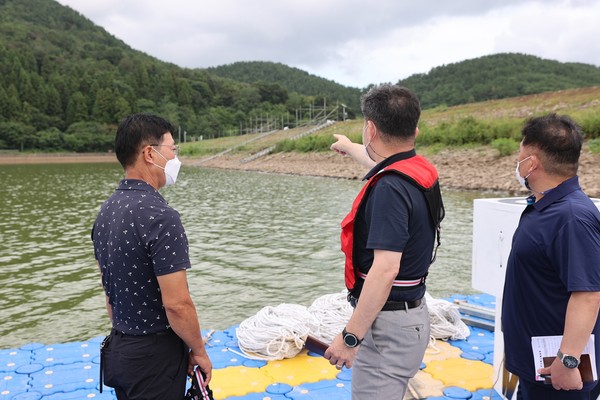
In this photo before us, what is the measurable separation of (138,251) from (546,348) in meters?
1.63

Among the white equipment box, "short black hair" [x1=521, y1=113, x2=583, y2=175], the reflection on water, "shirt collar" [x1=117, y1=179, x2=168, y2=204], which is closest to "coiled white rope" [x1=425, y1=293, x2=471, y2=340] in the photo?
the white equipment box

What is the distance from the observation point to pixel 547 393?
1.97 metres

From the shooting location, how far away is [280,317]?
13.3ft

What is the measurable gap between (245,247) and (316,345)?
6.32 meters

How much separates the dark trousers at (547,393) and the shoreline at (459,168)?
14.1m

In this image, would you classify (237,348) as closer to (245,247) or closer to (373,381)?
(373,381)

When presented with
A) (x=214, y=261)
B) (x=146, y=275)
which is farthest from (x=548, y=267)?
(x=214, y=261)

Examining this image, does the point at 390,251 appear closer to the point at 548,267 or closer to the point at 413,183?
the point at 413,183

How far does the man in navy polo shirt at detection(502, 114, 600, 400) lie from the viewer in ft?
5.87

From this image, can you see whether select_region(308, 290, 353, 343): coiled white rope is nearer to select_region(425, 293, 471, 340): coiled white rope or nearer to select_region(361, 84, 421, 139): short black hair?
select_region(425, 293, 471, 340): coiled white rope

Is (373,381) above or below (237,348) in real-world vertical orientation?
above

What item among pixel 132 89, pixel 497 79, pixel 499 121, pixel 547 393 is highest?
pixel 132 89

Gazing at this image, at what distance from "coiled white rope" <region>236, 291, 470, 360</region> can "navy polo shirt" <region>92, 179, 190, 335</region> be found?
1.85 metres

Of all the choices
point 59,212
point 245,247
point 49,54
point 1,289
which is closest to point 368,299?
point 1,289
